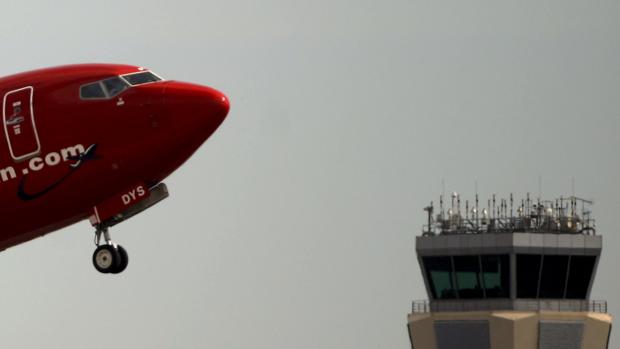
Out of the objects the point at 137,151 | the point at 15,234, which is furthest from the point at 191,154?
the point at 15,234

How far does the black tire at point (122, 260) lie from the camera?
83.6 meters

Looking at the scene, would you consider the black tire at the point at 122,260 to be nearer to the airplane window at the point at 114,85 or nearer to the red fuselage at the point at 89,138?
the red fuselage at the point at 89,138

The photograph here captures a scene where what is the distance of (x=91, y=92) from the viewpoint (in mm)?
84188

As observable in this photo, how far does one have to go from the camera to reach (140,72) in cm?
8562

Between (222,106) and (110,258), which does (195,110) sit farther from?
(110,258)

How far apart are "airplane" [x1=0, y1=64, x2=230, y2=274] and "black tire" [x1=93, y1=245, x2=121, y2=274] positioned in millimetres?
38

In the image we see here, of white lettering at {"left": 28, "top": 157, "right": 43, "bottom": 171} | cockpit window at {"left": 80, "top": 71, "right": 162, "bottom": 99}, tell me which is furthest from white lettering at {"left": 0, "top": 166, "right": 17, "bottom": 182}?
cockpit window at {"left": 80, "top": 71, "right": 162, "bottom": 99}

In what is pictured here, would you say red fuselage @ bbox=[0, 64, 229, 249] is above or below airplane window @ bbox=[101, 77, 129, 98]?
below

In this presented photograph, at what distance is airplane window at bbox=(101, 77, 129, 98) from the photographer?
84.2 m

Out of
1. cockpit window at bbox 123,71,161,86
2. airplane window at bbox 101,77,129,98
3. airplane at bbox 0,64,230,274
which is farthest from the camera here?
cockpit window at bbox 123,71,161,86

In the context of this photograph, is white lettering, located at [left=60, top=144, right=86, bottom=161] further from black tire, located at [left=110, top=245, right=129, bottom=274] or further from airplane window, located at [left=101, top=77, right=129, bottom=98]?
black tire, located at [left=110, top=245, right=129, bottom=274]

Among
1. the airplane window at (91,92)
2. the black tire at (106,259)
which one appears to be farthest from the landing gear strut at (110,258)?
the airplane window at (91,92)

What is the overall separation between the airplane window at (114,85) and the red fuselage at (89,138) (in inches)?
1.5

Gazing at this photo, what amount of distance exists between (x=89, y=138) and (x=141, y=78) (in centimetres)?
345
